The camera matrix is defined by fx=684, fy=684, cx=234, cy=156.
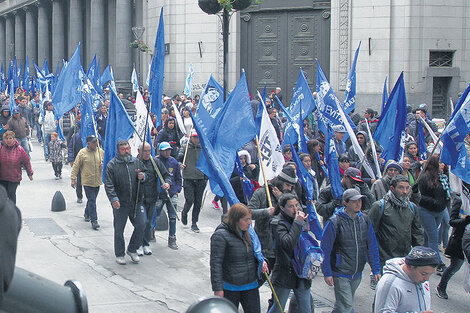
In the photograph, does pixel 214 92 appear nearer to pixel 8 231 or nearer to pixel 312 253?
pixel 312 253

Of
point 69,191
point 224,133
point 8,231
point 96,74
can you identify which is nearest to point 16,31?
point 96,74

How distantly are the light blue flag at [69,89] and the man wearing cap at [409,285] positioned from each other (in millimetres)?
12509

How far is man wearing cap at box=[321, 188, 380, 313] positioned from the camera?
6.82m

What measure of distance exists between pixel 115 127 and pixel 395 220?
5.39m

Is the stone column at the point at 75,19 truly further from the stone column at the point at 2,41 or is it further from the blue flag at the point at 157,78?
the blue flag at the point at 157,78

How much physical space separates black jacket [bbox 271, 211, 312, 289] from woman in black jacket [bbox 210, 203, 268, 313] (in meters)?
0.28

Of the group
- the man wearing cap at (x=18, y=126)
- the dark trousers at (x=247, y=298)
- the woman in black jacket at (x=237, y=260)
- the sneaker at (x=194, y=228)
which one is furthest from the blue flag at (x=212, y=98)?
the man wearing cap at (x=18, y=126)

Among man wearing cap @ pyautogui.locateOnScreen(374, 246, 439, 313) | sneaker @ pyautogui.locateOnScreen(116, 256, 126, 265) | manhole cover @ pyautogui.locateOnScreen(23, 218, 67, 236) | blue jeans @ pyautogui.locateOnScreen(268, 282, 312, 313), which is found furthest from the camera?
manhole cover @ pyautogui.locateOnScreen(23, 218, 67, 236)

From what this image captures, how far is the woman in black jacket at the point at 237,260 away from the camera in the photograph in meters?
6.22

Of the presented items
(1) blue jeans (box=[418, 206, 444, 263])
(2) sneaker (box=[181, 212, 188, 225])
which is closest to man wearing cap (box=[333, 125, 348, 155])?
(1) blue jeans (box=[418, 206, 444, 263])

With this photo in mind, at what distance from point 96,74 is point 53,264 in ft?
42.9

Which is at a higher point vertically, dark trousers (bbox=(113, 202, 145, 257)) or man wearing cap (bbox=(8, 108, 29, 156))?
man wearing cap (bbox=(8, 108, 29, 156))

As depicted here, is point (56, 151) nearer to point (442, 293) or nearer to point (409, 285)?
point (442, 293)

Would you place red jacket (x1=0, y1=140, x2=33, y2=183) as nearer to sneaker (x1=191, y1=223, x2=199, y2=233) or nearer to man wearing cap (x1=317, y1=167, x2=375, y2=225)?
sneaker (x1=191, y1=223, x2=199, y2=233)
